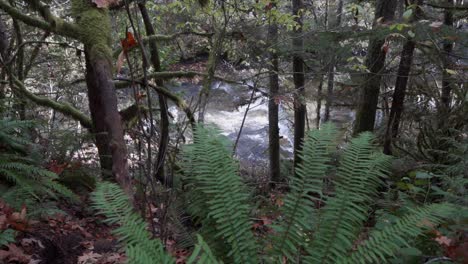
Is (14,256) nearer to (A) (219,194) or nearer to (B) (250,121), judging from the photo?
(A) (219,194)

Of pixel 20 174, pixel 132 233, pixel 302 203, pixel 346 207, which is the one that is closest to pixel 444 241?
pixel 346 207

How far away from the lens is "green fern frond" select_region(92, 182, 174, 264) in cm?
166

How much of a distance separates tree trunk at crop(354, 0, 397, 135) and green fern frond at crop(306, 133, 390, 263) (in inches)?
146

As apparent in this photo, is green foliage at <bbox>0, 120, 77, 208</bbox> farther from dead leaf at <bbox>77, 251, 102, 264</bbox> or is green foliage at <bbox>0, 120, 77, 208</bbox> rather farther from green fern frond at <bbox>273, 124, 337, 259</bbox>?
green fern frond at <bbox>273, 124, 337, 259</bbox>

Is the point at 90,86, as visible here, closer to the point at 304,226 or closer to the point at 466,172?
the point at 304,226

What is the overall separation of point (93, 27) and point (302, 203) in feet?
7.40

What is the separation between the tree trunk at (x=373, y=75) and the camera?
5973mm

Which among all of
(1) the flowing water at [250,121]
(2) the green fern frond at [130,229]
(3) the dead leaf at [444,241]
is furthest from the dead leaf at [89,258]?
(1) the flowing water at [250,121]

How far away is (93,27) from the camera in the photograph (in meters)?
3.15

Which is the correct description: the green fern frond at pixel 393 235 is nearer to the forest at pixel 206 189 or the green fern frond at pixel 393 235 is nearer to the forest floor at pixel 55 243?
the forest at pixel 206 189

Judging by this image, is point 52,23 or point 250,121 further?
point 250,121

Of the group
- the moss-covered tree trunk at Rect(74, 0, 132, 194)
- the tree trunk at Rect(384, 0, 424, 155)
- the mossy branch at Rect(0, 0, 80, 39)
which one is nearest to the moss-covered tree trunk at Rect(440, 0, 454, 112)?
the tree trunk at Rect(384, 0, 424, 155)

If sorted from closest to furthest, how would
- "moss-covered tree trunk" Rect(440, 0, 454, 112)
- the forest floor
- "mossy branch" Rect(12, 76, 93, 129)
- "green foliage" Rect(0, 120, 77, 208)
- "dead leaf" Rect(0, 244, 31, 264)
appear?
1. "dead leaf" Rect(0, 244, 31, 264)
2. the forest floor
3. "green foliage" Rect(0, 120, 77, 208)
4. "mossy branch" Rect(12, 76, 93, 129)
5. "moss-covered tree trunk" Rect(440, 0, 454, 112)

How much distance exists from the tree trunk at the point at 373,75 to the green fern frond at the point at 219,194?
415cm
